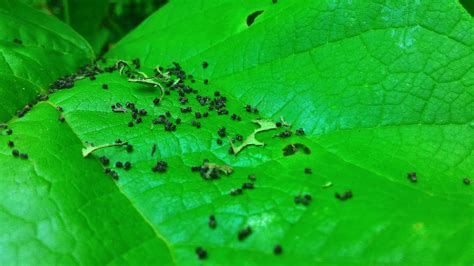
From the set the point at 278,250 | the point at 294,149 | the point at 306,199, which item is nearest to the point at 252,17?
the point at 294,149

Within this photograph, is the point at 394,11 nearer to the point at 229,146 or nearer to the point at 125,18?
the point at 229,146

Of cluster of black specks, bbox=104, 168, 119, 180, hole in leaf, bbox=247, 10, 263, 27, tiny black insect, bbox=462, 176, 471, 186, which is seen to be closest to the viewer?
cluster of black specks, bbox=104, 168, 119, 180

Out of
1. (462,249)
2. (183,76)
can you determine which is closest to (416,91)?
(462,249)

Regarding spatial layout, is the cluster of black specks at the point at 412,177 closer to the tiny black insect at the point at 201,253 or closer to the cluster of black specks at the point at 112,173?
the tiny black insect at the point at 201,253

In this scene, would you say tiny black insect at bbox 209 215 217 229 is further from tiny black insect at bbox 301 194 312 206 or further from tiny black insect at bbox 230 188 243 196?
tiny black insect at bbox 301 194 312 206

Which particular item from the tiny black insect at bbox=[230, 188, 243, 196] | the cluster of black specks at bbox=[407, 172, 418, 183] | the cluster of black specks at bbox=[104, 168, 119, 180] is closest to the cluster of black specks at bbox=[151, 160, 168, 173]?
the cluster of black specks at bbox=[104, 168, 119, 180]

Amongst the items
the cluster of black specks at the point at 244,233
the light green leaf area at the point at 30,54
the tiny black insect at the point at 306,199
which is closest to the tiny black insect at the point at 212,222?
the cluster of black specks at the point at 244,233

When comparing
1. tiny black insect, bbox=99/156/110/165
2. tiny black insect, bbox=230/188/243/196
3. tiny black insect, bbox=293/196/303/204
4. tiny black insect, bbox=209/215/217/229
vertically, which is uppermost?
tiny black insect, bbox=99/156/110/165

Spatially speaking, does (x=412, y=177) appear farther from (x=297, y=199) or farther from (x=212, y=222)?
(x=212, y=222)
